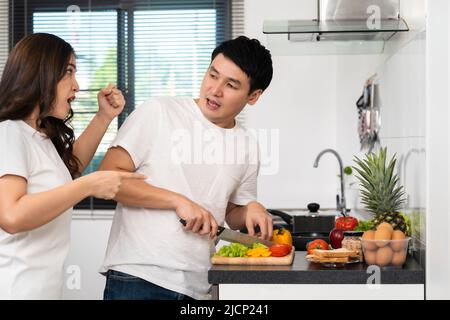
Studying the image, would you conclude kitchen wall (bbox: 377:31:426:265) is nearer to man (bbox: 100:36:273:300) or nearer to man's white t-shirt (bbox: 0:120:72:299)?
man (bbox: 100:36:273:300)

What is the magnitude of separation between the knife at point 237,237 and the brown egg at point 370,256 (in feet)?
1.04

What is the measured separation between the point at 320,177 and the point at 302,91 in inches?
19.8

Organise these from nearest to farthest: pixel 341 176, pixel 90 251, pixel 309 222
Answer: pixel 309 222 < pixel 341 176 < pixel 90 251

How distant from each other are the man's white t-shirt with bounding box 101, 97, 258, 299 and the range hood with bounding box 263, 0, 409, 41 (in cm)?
74

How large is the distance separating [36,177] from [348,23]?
1.44m

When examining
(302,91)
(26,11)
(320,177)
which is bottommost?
(320,177)

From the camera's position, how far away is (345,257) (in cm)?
192

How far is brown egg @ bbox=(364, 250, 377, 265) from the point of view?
1.90 m

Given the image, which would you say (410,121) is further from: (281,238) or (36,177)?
(36,177)

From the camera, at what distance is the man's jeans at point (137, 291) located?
1.86 meters

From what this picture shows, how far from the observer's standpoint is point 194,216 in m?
1.81

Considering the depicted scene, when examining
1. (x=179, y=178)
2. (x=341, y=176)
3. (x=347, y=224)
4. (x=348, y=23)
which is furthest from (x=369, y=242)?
(x=341, y=176)

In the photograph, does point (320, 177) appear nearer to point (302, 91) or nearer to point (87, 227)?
point (302, 91)
